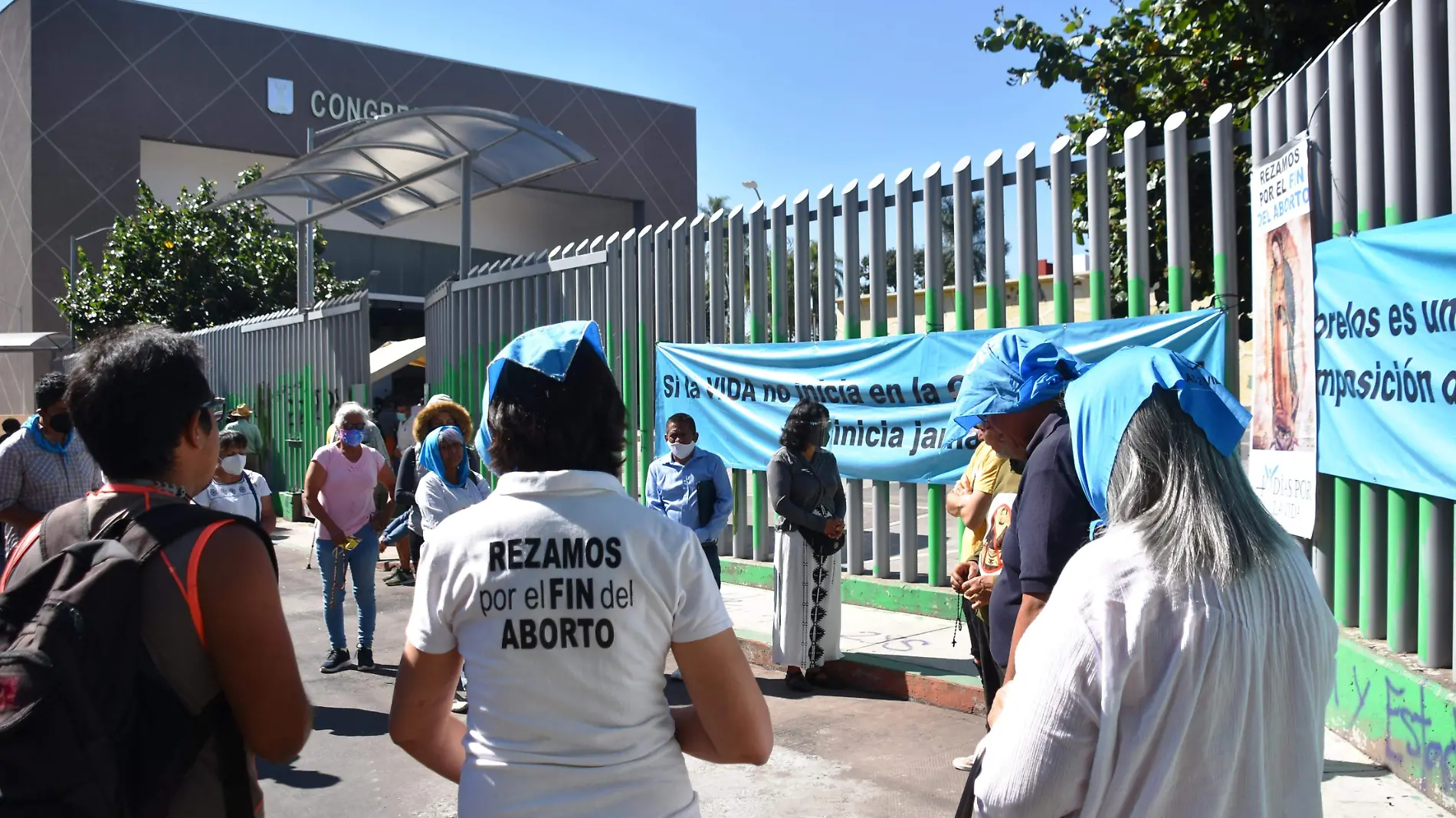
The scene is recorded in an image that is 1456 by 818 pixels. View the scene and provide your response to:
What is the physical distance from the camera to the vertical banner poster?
218 inches

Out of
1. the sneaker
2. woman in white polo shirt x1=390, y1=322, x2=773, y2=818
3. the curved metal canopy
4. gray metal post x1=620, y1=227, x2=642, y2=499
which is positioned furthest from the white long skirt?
the curved metal canopy

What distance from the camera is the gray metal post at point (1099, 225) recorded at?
709 centimetres

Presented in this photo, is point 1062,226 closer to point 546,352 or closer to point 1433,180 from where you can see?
point 1433,180

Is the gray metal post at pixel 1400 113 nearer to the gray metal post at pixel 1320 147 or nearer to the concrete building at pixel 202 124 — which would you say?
the gray metal post at pixel 1320 147

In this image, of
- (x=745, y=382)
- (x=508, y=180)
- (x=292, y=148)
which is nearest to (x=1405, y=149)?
(x=745, y=382)

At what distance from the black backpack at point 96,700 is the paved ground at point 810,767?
3044 millimetres

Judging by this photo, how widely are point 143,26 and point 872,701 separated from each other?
30.3 meters

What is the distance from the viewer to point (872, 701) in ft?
21.1

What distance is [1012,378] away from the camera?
323 centimetres

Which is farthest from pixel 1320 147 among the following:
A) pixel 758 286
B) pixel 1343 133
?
pixel 758 286

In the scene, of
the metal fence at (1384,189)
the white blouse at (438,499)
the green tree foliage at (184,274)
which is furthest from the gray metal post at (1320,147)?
the green tree foliage at (184,274)

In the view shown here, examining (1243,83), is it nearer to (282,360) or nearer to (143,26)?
(282,360)

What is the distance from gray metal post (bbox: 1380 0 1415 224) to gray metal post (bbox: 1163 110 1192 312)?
1.63 metres

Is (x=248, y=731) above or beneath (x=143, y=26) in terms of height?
beneath
